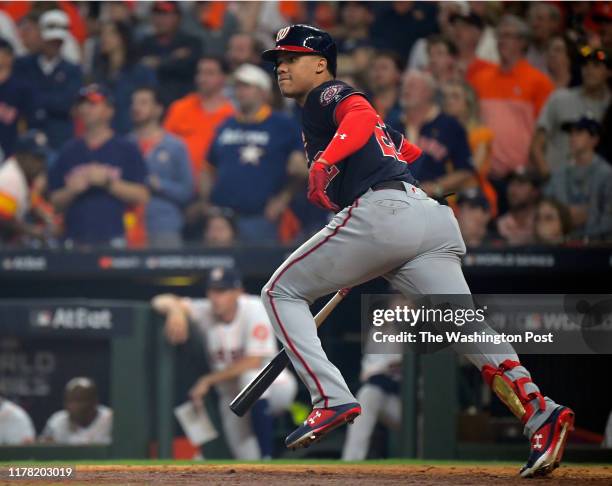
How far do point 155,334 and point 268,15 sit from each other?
386 centimetres

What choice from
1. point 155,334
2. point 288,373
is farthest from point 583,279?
point 155,334

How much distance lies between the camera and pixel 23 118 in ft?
31.7

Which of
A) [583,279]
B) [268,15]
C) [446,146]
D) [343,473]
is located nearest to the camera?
[343,473]

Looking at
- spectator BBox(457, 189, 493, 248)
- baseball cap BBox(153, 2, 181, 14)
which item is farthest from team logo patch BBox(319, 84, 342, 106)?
baseball cap BBox(153, 2, 181, 14)

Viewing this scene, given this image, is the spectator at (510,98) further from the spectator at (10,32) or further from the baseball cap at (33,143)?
the spectator at (10,32)

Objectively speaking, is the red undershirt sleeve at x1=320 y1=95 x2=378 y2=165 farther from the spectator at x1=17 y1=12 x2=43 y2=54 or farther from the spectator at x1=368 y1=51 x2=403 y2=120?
the spectator at x1=17 y1=12 x2=43 y2=54

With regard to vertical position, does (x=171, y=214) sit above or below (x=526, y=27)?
below

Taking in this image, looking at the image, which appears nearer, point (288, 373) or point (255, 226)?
point (288, 373)

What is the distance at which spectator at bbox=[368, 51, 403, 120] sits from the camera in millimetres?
8883

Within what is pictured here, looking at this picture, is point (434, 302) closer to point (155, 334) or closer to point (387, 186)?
point (387, 186)

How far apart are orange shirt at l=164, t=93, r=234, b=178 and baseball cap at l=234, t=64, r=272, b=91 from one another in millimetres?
457

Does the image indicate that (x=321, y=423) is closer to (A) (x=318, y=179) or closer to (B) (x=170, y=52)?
(A) (x=318, y=179)

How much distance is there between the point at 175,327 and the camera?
23.2 feet

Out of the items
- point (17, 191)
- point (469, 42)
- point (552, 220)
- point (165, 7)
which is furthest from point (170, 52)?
point (552, 220)
